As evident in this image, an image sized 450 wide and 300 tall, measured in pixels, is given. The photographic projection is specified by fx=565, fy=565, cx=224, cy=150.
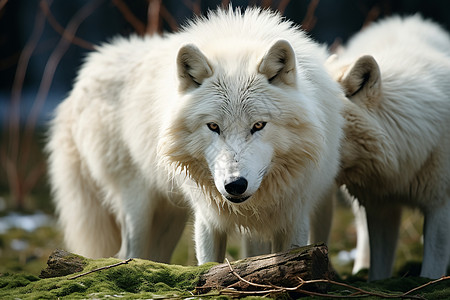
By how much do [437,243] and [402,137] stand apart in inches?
32.9

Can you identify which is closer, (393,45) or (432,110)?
(432,110)

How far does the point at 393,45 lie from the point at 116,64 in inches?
91.7

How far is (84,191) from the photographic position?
4.82m

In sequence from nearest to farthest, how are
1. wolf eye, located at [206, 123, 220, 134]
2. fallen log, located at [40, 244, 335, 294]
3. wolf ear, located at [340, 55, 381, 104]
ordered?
fallen log, located at [40, 244, 335, 294], wolf eye, located at [206, 123, 220, 134], wolf ear, located at [340, 55, 381, 104]

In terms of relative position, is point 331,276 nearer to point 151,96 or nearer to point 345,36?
point 151,96

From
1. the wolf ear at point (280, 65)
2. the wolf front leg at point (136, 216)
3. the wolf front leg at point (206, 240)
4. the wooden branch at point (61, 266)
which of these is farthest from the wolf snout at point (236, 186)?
the wolf front leg at point (136, 216)

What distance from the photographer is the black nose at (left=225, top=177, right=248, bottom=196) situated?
2.73 meters

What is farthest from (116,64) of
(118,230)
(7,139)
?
(7,139)

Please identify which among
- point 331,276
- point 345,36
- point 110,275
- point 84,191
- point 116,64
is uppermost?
point 345,36

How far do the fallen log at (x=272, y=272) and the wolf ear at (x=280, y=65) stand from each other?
97cm

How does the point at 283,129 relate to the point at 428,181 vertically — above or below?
above

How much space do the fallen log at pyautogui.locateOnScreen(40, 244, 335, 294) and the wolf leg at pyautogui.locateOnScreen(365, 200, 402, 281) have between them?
6.89 ft

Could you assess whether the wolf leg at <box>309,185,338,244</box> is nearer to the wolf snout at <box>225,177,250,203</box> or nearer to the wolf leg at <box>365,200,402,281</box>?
the wolf leg at <box>365,200,402,281</box>

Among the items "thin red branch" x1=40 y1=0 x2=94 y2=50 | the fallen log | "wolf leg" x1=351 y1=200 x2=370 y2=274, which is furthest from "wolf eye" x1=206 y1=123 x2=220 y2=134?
"thin red branch" x1=40 y1=0 x2=94 y2=50
